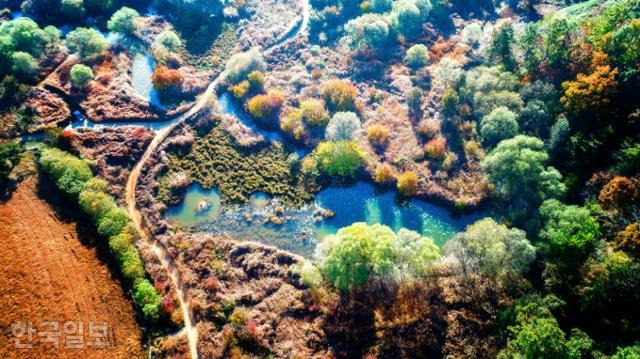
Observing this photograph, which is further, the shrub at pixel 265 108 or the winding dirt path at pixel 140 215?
the shrub at pixel 265 108

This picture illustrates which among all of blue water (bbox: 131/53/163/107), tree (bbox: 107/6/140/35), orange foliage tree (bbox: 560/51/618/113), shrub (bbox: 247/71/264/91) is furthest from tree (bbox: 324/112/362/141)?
tree (bbox: 107/6/140/35)

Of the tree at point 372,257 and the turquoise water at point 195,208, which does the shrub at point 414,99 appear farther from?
the turquoise water at point 195,208

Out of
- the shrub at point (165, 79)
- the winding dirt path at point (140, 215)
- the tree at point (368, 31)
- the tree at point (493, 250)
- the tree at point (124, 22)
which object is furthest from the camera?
the tree at point (124, 22)

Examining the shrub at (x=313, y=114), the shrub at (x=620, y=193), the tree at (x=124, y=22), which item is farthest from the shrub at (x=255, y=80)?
the shrub at (x=620, y=193)

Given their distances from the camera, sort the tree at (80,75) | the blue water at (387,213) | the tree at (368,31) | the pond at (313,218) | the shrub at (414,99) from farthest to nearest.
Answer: the tree at (368,31) → the shrub at (414,99) → the tree at (80,75) → the blue water at (387,213) → the pond at (313,218)

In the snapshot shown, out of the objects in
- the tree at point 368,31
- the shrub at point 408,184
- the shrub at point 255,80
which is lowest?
the shrub at point 408,184

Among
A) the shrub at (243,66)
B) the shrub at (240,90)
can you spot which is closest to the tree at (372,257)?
the shrub at (240,90)

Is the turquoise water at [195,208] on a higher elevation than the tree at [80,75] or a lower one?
lower
